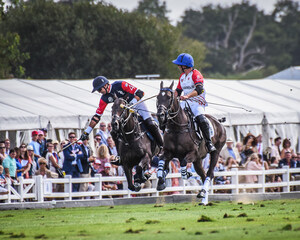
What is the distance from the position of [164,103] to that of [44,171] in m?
5.64

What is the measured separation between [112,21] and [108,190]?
1658 inches

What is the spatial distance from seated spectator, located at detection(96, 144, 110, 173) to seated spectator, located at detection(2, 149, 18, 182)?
263 cm

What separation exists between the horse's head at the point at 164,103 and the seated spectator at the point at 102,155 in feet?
18.5

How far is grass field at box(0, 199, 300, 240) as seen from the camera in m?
11.1

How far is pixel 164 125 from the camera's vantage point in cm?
1667

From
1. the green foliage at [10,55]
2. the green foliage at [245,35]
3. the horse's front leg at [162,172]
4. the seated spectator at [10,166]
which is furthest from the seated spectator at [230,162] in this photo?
the green foliage at [245,35]

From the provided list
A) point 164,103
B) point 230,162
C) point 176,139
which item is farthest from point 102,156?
point 164,103

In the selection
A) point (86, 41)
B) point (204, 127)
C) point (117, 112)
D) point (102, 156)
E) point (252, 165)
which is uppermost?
point (86, 41)

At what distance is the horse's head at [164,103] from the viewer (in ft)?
51.5

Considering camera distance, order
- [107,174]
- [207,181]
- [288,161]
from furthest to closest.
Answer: [288,161] → [107,174] → [207,181]

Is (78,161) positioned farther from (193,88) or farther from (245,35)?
(245,35)

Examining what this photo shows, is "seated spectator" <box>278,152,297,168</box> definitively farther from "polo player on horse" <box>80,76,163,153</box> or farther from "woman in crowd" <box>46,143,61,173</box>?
"polo player on horse" <box>80,76,163,153</box>

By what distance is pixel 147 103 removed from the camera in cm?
2638

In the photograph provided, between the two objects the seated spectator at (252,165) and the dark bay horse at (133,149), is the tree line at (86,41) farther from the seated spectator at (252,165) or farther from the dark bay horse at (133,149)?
the dark bay horse at (133,149)
